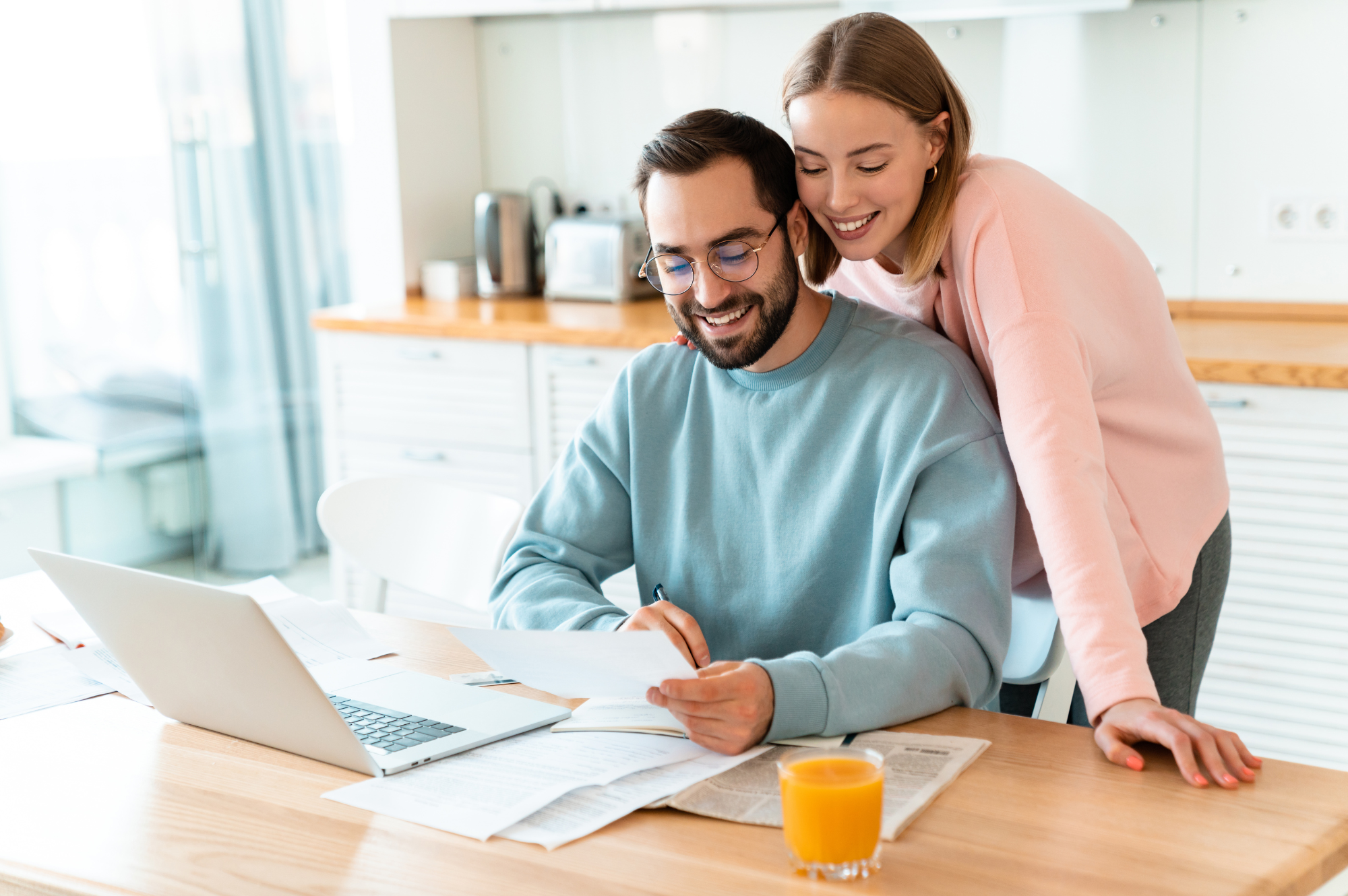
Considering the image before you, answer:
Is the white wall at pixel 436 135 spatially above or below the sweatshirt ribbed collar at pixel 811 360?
above

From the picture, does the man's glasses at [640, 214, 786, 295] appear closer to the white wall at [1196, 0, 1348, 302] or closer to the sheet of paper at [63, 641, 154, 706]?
the sheet of paper at [63, 641, 154, 706]

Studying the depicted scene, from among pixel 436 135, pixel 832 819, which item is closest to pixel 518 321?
pixel 436 135

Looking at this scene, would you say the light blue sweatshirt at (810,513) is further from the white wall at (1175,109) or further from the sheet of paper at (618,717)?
the white wall at (1175,109)

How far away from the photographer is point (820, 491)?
1355 mm

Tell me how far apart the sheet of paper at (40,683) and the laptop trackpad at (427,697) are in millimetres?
272

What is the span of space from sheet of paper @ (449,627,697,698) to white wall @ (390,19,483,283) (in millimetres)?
2509

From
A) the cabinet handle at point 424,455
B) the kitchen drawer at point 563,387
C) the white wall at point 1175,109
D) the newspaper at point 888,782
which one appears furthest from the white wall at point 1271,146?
the newspaper at point 888,782

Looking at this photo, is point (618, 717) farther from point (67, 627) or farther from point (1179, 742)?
point (67, 627)

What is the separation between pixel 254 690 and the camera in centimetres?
107

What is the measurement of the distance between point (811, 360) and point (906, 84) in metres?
0.30

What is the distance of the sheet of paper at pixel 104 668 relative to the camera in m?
1.26

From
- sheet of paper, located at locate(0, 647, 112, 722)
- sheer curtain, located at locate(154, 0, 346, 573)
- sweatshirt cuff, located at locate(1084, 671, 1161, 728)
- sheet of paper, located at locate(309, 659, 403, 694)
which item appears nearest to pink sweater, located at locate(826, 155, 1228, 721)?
sweatshirt cuff, located at locate(1084, 671, 1161, 728)

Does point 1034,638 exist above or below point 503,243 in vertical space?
below

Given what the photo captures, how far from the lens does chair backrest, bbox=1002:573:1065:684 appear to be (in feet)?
4.67
